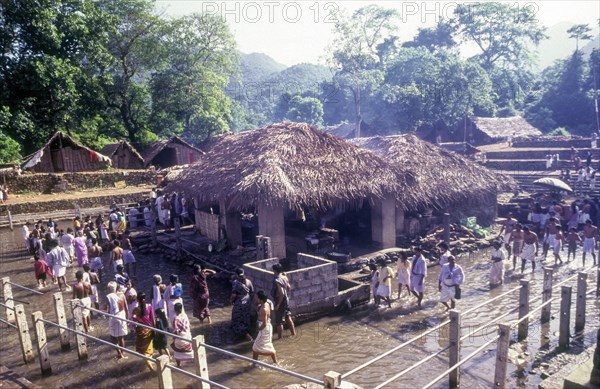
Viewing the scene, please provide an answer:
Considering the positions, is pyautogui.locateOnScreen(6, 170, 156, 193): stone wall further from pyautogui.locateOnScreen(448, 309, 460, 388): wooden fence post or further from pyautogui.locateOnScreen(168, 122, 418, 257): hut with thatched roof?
pyautogui.locateOnScreen(448, 309, 460, 388): wooden fence post

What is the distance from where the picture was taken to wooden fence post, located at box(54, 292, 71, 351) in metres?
8.59

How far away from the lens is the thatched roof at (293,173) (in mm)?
13422

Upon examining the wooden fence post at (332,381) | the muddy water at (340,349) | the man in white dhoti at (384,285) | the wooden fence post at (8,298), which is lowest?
the muddy water at (340,349)

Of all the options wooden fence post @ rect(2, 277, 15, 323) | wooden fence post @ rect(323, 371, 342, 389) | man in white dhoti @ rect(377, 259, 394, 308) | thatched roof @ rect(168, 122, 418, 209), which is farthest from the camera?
thatched roof @ rect(168, 122, 418, 209)

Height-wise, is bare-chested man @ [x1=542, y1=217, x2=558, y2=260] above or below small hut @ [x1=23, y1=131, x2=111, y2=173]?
below

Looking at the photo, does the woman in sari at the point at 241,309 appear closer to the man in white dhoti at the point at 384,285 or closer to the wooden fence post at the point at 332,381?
the man in white dhoti at the point at 384,285

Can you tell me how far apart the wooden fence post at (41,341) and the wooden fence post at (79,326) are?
1.78 ft

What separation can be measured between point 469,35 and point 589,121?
73.5 ft

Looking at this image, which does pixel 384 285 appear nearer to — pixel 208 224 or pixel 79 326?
pixel 79 326

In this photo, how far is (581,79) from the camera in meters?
43.4

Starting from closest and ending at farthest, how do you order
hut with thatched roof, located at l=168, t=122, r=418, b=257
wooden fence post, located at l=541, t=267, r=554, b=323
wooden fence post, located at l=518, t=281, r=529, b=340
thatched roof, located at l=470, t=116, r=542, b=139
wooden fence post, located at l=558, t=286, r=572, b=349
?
1. wooden fence post, located at l=558, t=286, r=572, b=349
2. wooden fence post, located at l=518, t=281, r=529, b=340
3. wooden fence post, located at l=541, t=267, r=554, b=323
4. hut with thatched roof, located at l=168, t=122, r=418, b=257
5. thatched roof, located at l=470, t=116, r=542, b=139

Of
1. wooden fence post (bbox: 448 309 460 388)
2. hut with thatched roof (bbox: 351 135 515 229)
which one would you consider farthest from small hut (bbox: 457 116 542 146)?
wooden fence post (bbox: 448 309 460 388)

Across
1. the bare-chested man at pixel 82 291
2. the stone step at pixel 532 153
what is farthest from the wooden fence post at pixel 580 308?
the stone step at pixel 532 153

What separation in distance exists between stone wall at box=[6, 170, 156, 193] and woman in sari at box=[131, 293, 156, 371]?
24662mm
